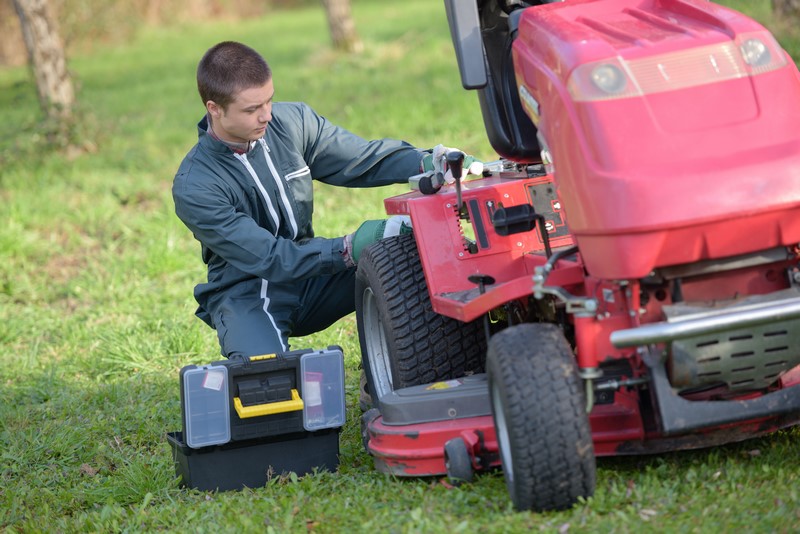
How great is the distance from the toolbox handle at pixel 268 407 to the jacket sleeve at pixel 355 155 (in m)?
1.16

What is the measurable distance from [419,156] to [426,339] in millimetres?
1014

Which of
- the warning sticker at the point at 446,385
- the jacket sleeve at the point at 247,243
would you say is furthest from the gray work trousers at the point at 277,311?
the warning sticker at the point at 446,385

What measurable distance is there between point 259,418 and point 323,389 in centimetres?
24

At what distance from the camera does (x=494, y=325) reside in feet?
13.7

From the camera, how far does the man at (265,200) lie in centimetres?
420

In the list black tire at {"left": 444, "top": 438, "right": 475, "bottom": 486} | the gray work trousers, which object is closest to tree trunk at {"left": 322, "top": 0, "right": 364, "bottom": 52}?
Answer: the gray work trousers

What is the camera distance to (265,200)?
14.6 ft

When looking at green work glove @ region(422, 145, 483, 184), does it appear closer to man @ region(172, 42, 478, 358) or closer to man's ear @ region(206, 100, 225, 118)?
man @ region(172, 42, 478, 358)

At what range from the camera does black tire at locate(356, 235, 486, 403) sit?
3830 mm

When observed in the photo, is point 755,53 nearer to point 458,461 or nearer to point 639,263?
point 639,263

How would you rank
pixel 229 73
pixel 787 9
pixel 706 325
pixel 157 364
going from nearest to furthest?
pixel 706 325 < pixel 229 73 < pixel 157 364 < pixel 787 9

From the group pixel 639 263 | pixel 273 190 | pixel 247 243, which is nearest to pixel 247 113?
pixel 273 190

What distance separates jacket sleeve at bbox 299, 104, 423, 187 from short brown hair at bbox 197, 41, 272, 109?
396mm

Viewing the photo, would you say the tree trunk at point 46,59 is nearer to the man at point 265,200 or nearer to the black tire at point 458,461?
the man at point 265,200
